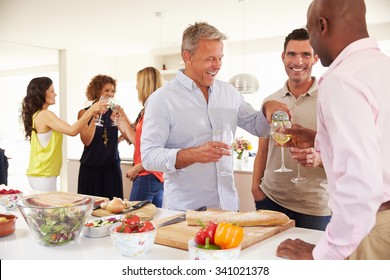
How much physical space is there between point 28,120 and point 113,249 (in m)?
2.19

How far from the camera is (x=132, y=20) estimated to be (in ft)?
17.3

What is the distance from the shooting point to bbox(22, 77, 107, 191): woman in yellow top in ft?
9.85

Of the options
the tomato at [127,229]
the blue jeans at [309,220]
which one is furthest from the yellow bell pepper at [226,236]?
the blue jeans at [309,220]

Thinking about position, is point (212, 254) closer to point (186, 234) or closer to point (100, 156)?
point (186, 234)

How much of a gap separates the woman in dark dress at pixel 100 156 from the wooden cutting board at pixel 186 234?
1787mm

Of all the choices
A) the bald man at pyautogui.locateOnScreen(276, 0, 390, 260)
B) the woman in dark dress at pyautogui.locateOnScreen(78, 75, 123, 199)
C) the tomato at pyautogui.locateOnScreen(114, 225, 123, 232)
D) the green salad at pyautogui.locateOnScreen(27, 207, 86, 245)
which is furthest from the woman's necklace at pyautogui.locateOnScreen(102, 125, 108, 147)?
the bald man at pyautogui.locateOnScreen(276, 0, 390, 260)

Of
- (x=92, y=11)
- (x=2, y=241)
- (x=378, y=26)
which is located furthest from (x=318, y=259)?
(x=378, y=26)

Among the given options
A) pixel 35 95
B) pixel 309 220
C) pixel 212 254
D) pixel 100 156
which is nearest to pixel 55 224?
pixel 212 254

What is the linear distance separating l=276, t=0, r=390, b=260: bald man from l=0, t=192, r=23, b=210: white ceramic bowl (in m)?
1.31

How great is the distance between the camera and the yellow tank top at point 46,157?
9.92 feet

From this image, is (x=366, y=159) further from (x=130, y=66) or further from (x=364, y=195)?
(x=130, y=66)

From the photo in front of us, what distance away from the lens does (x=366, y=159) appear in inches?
32.5

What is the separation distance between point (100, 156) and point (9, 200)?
4.52ft

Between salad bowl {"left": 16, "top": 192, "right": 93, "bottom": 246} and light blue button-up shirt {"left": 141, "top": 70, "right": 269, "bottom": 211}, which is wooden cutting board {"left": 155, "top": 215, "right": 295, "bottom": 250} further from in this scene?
light blue button-up shirt {"left": 141, "top": 70, "right": 269, "bottom": 211}
